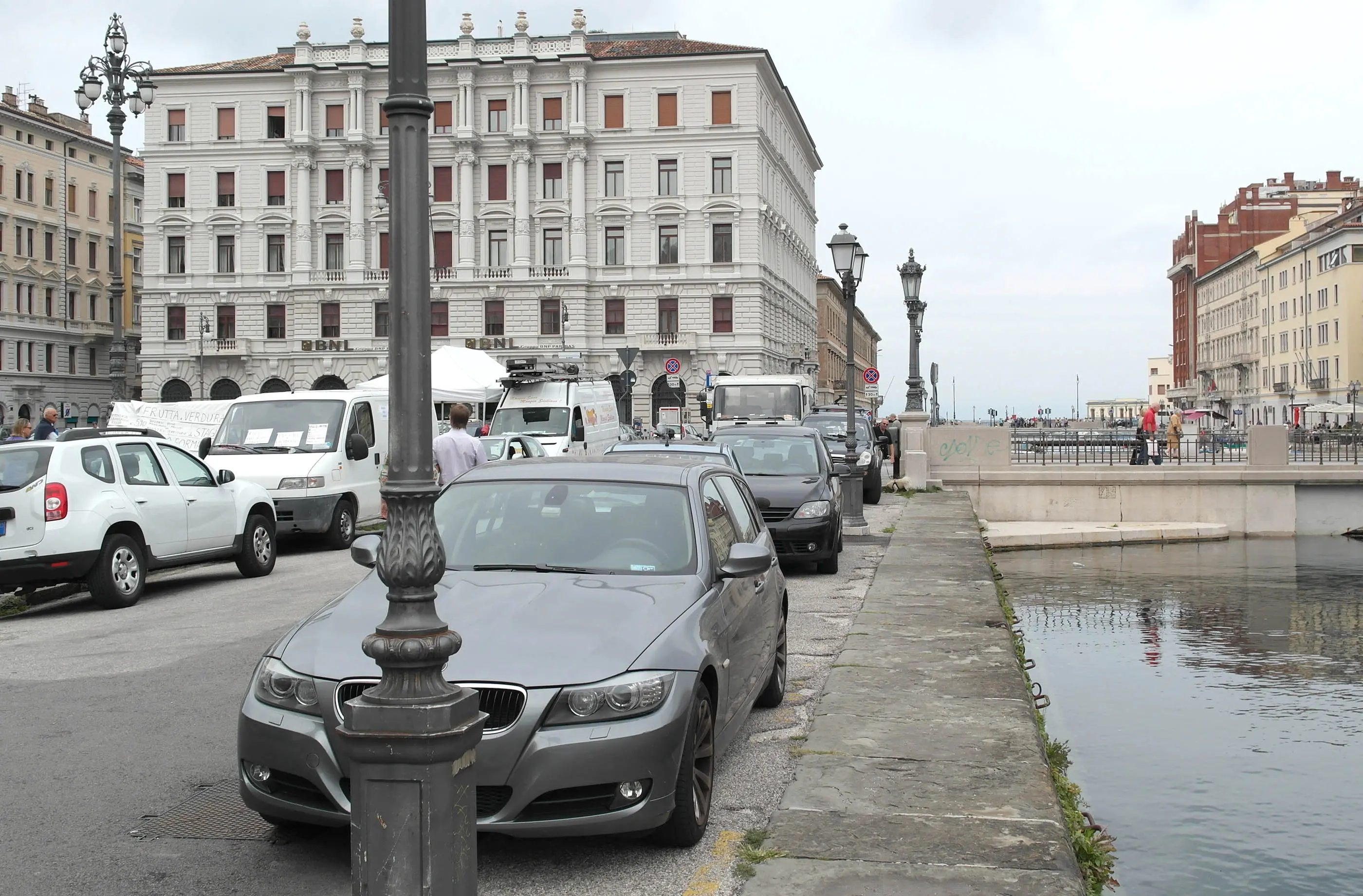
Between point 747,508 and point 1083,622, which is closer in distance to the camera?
point 747,508

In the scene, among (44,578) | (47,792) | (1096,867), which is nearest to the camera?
(1096,867)

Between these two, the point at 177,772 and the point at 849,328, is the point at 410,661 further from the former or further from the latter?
the point at 849,328

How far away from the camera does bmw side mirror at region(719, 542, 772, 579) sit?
5762 mm

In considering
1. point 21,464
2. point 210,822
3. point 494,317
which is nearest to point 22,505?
point 21,464

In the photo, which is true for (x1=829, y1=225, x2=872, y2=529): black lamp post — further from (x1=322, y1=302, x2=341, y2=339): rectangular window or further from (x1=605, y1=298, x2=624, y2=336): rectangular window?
(x1=322, y1=302, x2=341, y2=339): rectangular window

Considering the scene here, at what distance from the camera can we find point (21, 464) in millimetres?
11672

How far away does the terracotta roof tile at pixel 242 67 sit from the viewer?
69.0 metres

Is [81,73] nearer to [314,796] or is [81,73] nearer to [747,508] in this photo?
[747,508]

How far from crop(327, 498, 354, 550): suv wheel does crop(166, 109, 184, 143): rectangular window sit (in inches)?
2332

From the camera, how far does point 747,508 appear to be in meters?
7.44

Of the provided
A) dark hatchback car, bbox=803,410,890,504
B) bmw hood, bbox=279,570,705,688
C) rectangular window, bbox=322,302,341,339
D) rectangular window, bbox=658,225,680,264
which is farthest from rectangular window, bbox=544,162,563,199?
bmw hood, bbox=279,570,705,688

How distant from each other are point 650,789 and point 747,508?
3.08 m

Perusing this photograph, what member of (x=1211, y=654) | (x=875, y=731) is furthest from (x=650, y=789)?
(x=1211, y=654)

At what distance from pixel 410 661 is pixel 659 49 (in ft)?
223
